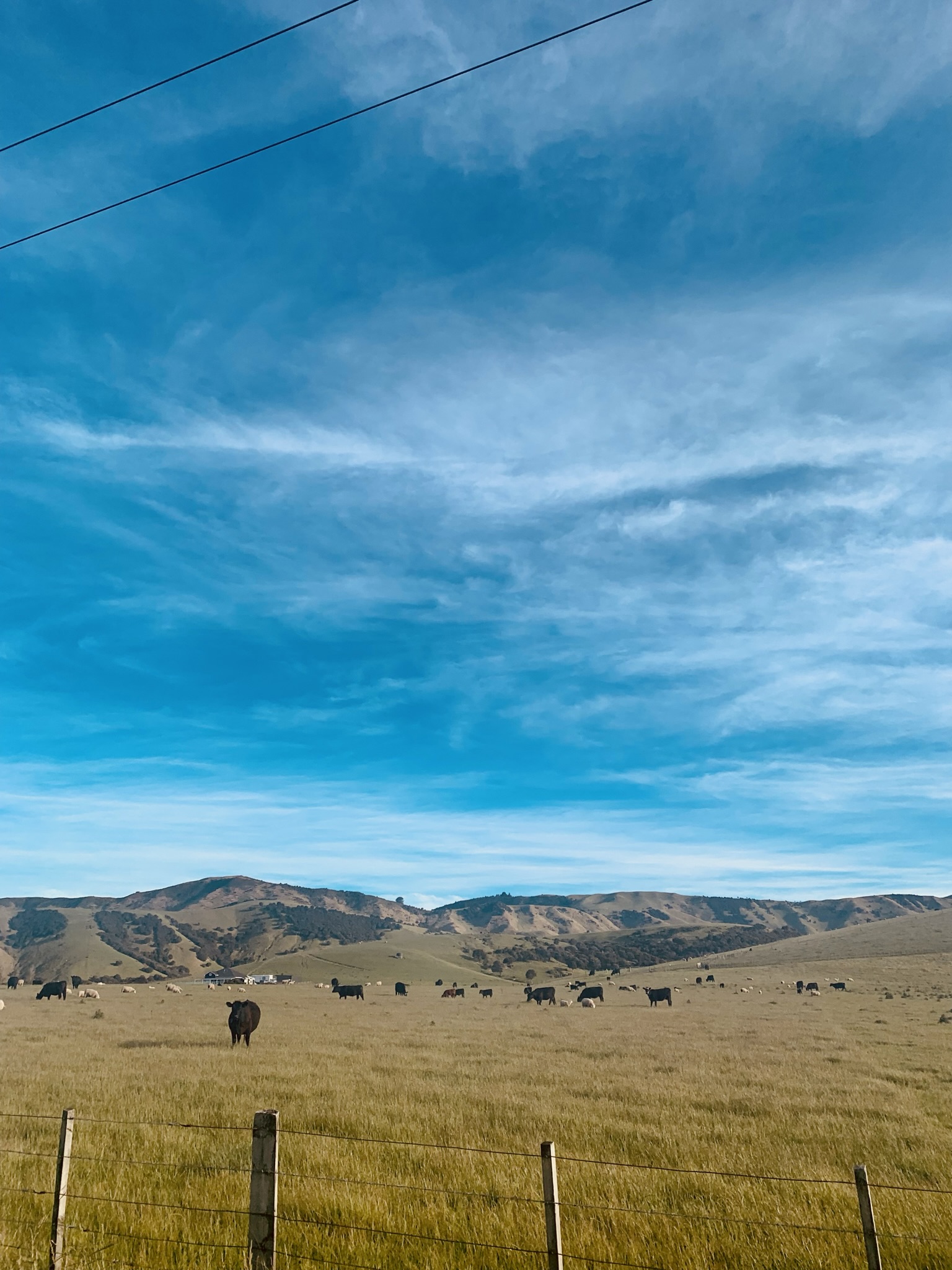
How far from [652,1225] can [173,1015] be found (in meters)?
40.9

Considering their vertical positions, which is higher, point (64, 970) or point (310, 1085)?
point (310, 1085)

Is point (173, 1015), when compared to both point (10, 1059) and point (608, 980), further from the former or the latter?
point (608, 980)

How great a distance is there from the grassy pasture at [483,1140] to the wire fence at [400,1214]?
4cm

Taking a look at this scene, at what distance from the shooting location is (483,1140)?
13547 mm

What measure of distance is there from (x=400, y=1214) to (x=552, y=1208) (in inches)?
138

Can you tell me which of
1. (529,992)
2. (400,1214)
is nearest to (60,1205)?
(400,1214)

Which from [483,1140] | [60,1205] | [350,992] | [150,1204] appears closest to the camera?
[60,1205]

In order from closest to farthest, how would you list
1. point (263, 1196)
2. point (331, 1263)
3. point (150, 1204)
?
point (263, 1196) < point (331, 1263) < point (150, 1204)

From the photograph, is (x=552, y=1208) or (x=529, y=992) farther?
(x=529, y=992)

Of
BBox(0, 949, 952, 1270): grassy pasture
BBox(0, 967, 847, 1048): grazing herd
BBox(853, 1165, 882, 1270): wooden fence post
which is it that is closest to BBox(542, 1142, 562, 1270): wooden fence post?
BBox(0, 949, 952, 1270): grassy pasture

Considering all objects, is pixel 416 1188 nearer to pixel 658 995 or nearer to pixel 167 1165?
pixel 167 1165

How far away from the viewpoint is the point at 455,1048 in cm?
2803

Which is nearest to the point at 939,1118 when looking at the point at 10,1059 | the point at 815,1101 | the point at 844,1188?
the point at 815,1101

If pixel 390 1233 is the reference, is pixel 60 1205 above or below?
above
